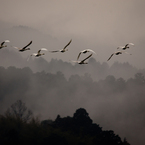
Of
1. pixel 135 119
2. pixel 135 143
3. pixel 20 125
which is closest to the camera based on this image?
pixel 20 125

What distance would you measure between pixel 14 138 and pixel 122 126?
374 ft

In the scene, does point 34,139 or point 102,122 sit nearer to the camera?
point 34,139

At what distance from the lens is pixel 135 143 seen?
156 metres

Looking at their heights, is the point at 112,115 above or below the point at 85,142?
above

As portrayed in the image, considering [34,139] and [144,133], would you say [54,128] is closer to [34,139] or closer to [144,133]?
[34,139]

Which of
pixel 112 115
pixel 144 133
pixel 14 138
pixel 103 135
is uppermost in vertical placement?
pixel 112 115

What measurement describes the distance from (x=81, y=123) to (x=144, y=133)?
79.4 m

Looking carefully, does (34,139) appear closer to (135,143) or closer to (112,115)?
(135,143)

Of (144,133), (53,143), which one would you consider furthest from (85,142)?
(144,133)

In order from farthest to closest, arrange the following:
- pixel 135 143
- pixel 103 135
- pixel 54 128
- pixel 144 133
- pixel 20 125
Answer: pixel 144 133 < pixel 135 143 < pixel 54 128 < pixel 20 125 < pixel 103 135

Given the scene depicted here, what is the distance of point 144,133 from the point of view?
170125 mm

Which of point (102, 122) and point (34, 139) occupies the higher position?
point (102, 122)

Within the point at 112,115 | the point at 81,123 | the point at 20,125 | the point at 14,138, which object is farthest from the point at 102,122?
the point at 14,138

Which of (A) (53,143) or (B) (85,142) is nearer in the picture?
(A) (53,143)
